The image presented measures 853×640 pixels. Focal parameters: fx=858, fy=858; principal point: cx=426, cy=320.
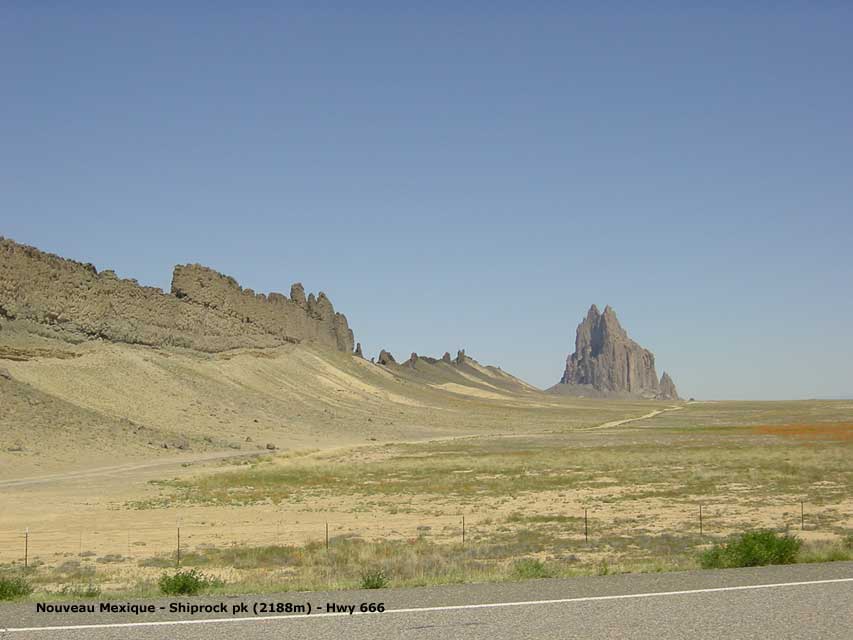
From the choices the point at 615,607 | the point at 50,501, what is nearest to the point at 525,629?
the point at 615,607

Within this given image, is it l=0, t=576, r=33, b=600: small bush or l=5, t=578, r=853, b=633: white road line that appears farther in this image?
l=0, t=576, r=33, b=600: small bush

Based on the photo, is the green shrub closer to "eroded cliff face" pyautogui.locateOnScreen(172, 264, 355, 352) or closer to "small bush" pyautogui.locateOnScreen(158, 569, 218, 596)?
"small bush" pyautogui.locateOnScreen(158, 569, 218, 596)

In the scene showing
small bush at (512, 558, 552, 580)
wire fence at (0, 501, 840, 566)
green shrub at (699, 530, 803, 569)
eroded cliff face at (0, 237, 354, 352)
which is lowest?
wire fence at (0, 501, 840, 566)

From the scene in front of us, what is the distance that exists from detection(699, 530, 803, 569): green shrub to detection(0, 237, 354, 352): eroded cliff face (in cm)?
7652

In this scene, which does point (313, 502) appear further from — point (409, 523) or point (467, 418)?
point (467, 418)

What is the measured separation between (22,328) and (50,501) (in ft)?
154

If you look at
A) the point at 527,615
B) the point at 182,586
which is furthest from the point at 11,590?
the point at 527,615

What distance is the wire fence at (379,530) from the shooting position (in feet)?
79.6

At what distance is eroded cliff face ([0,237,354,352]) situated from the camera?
8150 cm

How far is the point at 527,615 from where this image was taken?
32.8 ft

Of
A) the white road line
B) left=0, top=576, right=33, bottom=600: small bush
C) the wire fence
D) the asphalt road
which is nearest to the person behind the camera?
the asphalt road

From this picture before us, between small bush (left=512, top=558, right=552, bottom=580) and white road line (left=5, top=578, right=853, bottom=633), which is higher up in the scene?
white road line (left=5, top=578, right=853, bottom=633)

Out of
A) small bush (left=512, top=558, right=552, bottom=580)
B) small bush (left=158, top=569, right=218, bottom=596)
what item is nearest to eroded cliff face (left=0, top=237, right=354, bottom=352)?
small bush (left=158, top=569, right=218, bottom=596)

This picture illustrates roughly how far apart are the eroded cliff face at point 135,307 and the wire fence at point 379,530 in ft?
190
